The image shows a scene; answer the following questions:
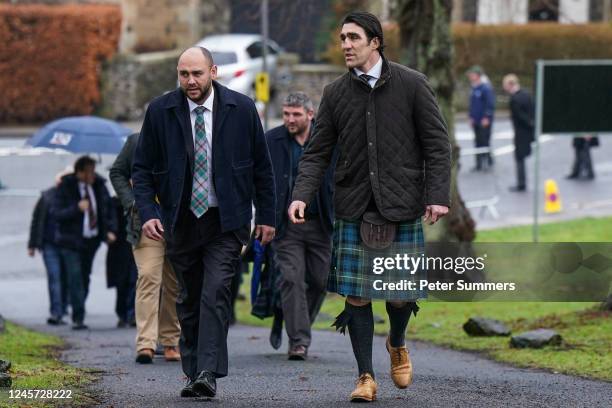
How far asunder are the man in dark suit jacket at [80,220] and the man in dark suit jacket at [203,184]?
637 cm

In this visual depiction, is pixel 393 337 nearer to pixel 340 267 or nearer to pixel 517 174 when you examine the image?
pixel 340 267

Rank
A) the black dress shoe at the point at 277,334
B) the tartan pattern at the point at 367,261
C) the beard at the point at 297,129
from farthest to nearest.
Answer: the black dress shoe at the point at 277,334
the beard at the point at 297,129
the tartan pattern at the point at 367,261

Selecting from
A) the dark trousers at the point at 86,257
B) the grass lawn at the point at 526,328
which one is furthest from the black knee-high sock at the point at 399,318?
the dark trousers at the point at 86,257

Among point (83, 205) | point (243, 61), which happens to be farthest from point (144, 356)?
point (243, 61)

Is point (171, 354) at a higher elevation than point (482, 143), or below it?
higher

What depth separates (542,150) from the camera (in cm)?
3225

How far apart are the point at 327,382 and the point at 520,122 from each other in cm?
1885

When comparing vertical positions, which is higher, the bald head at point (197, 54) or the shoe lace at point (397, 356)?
the bald head at point (197, 54)

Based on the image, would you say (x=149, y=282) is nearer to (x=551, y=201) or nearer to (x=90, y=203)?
(x=90, y=203)

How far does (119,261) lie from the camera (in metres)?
14.4

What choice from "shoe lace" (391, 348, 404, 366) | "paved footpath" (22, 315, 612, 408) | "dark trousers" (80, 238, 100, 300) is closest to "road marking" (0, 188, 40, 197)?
"dark trousers" (80, 238, 100, 300)

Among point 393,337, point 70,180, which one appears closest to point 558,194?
point 70,180

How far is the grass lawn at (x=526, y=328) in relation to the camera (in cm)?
1032

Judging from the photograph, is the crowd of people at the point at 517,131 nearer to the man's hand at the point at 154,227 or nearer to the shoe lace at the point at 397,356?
the shoe lace at the point at 397,356
